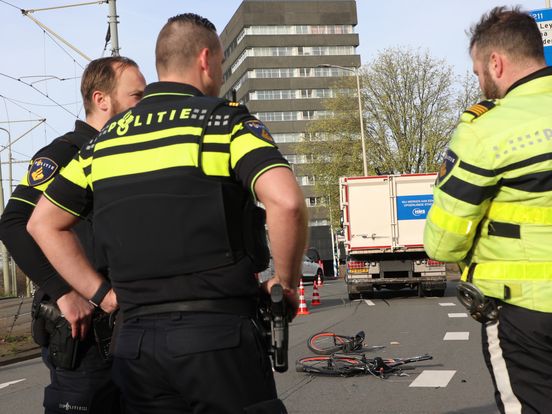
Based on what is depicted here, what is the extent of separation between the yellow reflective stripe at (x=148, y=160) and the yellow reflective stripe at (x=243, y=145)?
0.12 m

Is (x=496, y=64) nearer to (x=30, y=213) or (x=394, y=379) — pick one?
(x=30, y=213)

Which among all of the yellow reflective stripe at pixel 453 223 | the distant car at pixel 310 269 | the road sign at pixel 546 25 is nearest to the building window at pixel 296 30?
the distant car at pixel 310 269

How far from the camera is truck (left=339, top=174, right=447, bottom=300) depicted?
19.7 m

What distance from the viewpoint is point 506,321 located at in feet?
9.32

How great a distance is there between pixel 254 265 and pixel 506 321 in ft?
3.11

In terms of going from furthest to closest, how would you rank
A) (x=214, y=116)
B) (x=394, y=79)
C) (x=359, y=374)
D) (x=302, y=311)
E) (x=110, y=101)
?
(x=394, y=79) < (x=302, y=311) < (x=359, y=374) < (x=110, y=101) < (x=214, y=116)

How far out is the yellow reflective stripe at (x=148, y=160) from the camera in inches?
101

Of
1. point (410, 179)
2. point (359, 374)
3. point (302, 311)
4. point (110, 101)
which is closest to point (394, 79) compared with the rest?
point (410, 179)

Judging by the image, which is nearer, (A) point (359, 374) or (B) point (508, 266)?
(B) point (508, 266)

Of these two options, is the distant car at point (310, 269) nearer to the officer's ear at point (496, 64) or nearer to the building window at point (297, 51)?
the officer's ear at point (496, 64)

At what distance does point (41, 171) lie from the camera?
11.7ft

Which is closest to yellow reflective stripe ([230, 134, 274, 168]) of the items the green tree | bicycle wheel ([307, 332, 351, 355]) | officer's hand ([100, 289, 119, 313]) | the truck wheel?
officer's hand ([100, 289, 119, 313])

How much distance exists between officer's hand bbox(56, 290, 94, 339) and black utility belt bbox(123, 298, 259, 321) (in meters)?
0.84

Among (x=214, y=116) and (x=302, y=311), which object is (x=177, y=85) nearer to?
(x=214, y=116)
